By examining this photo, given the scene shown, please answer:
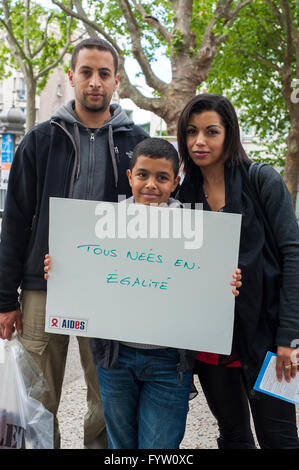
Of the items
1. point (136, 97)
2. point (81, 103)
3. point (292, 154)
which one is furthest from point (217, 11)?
point (81, 103)

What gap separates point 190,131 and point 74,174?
1.92 feet

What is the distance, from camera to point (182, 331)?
5.95ft

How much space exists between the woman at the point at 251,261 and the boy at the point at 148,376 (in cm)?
13

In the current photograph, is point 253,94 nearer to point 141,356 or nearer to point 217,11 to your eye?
point 217,11

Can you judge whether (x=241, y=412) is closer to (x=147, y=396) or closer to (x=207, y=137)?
(x=147, y=396)

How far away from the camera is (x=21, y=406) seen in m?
1.87

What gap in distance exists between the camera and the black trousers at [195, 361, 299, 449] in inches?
71.8

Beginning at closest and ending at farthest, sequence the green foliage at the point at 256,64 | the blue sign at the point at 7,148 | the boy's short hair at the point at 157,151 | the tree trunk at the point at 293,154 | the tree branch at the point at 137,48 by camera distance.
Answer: the boy's short hair at the point at 157,151 < the tree branch at the point at 137,48 < the tree trunk at the point at 293,154 < the blue sign at the point at 7,148 < the green foliage at the point at 256,64

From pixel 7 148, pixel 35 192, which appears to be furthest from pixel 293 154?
pixel 35 192

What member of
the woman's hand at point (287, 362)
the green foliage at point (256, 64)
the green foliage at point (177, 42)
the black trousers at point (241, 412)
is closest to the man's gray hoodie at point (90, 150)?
the black trousers at point (241, 412)

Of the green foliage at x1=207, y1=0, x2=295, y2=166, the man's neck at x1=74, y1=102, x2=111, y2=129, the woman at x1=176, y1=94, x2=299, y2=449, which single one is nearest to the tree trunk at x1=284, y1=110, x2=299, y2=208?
the green foliage at x1=207, y1=0, x2=295, y2=166

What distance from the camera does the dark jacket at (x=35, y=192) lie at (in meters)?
2.20

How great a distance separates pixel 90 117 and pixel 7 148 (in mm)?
9744

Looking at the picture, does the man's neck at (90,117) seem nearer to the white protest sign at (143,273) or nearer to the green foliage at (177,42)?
the white protest sign at (143,273)
